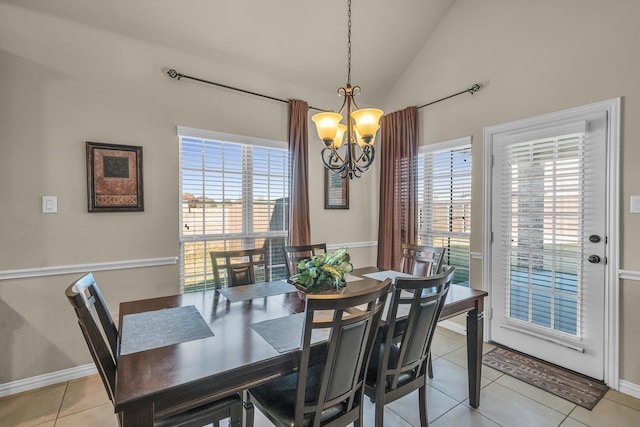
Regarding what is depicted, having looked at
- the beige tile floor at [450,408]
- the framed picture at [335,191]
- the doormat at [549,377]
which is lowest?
the beige tile floor at [450,408]

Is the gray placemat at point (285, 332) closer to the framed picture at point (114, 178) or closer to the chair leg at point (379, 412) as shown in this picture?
the chair leg at point (379, 412)

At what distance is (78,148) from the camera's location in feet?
8.09

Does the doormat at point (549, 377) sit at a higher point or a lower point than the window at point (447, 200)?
lower

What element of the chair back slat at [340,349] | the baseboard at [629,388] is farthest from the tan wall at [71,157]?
the baseboard at [629,388]

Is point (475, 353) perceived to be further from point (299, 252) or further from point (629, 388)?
point (299, 252)

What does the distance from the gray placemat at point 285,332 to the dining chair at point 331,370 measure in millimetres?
41

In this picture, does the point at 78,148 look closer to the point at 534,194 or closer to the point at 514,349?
the point at 534,194

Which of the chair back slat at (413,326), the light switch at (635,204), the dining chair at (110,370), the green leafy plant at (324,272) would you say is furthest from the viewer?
the light switch at (635,204)

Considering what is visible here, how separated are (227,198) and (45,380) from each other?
79.3 inches

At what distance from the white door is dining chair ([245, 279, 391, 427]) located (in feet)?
6.96

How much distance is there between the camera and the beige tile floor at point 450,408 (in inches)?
78.1

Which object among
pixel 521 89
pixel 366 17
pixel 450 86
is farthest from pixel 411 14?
pixel 521 89

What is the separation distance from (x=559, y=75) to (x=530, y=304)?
6.54 ft

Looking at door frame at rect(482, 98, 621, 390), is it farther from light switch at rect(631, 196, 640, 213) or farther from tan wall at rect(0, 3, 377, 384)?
tan wall at rect(0, 3, 377, 384)
